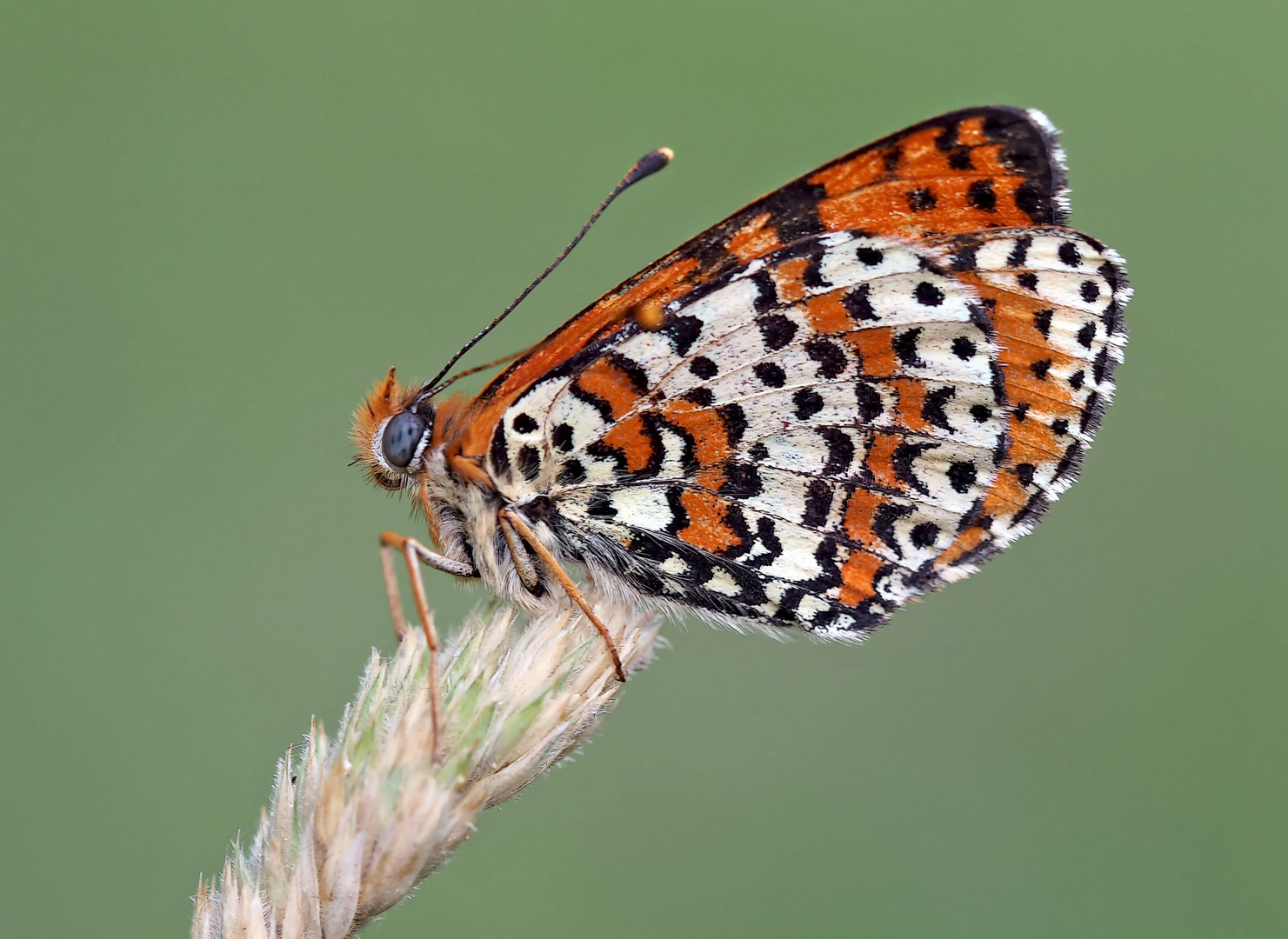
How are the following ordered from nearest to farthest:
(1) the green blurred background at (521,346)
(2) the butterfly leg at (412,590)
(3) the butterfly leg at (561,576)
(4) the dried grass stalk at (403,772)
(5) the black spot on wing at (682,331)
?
(4) the dried grass stalk at (403,772) < (2) the butterfly leg at (412,590) < (3) the butterfly leg at (561,576) < (5) the black spot on wing at (682,331) < (1) the green blurred background at (521,346)

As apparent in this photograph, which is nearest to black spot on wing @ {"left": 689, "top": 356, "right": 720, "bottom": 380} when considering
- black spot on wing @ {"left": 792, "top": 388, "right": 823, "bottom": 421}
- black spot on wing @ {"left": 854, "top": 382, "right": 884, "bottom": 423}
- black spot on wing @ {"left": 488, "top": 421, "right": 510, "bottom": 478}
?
black spot on wing @ {"left": 792, "top": 388, "right": 823, "bottom": 421}

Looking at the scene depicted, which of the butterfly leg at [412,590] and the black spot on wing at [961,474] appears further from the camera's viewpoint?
the black spot on wing at [961,474]

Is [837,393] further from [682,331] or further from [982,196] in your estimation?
[982,196]

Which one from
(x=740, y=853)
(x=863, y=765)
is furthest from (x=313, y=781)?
(x=863, y=765)

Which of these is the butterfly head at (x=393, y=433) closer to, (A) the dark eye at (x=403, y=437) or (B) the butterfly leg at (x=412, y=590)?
(A) the dark eye at (x=403, y=437)

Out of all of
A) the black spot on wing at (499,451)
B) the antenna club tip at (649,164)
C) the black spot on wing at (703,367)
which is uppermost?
the antenna club tip at (649,164)

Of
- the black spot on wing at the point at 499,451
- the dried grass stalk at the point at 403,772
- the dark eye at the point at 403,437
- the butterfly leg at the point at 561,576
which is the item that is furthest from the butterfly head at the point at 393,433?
the dried grass stalk at the point at 403,772
